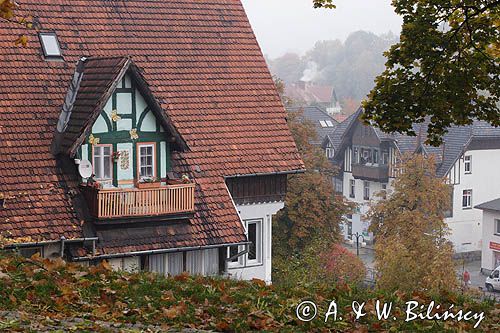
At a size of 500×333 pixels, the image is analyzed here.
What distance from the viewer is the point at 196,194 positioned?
2706 centimetres

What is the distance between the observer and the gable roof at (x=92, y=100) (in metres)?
25.2

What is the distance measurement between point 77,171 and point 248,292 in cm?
1245

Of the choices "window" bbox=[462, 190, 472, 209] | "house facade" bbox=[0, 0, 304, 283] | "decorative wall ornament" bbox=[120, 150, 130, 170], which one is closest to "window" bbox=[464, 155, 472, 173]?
"window" bbox=[462, 190, 472, 209]

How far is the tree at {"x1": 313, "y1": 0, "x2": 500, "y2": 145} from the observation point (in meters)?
18.0

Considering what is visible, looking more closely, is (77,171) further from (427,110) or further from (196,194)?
(427,110)

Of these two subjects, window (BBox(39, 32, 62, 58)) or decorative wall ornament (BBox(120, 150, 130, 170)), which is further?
window (BBox(39, 32, 62, 58))

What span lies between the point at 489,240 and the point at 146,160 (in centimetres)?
4456

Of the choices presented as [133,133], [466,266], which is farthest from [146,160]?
[466,266]

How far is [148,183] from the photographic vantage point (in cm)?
2580

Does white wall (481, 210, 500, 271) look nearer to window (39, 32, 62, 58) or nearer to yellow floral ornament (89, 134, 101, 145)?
window (39, 32, 62, 58)

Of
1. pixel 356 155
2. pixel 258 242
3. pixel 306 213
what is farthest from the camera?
pixel 356 155

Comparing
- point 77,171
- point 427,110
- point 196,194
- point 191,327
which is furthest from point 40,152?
point 191,327

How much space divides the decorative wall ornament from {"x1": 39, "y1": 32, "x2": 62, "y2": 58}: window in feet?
10.5

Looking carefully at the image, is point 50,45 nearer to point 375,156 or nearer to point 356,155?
point 375,156
